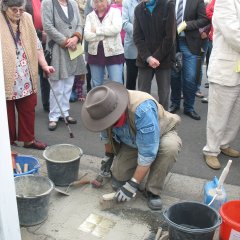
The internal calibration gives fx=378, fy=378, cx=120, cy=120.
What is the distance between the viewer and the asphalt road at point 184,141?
402 centimetres

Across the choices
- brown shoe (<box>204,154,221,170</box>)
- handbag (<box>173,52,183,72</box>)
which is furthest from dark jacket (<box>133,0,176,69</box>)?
brown shoe (<box>204,154,221,170</box>)

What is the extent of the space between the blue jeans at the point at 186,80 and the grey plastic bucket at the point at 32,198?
2.85 meters

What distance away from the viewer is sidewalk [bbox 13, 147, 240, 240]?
2961 mm

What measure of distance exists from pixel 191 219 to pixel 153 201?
488mm

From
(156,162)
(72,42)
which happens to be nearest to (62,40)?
(72,42)

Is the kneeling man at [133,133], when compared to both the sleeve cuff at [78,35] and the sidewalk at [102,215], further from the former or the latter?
the sleeve cuff at [78,35]

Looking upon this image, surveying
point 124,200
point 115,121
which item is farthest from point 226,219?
point 115,121

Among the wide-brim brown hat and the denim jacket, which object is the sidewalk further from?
the wide-brim brown hat

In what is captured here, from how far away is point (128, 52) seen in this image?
550 centimetres

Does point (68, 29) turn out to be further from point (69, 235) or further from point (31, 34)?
point (69, 235)

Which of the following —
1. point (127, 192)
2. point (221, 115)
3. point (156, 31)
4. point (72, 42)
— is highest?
point (156, 31)

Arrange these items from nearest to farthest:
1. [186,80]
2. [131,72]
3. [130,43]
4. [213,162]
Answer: [213,162] → [186,80] → [130,43] → [131,72]

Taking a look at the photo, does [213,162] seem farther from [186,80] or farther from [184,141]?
[186,80]

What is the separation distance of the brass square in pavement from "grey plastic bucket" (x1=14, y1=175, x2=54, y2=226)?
0.35m
